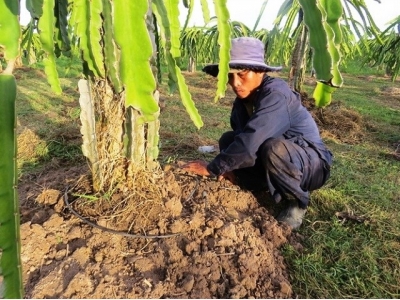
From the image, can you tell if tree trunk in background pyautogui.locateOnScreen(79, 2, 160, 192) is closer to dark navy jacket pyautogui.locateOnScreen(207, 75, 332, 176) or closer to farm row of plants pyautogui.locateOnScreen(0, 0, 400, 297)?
farm row of plants pyautogui.locateOnScreen(0, 0, 400, 297)

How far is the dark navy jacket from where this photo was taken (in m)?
1.97

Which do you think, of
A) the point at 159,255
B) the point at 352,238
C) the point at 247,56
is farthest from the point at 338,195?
the point at 159,255

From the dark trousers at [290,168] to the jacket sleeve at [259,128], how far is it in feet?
0.26

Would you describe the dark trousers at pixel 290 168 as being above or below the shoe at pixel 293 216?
above

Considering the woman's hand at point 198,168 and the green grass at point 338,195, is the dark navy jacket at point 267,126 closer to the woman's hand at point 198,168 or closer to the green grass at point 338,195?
the woman's hand at point 198,168

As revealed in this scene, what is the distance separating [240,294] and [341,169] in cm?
189

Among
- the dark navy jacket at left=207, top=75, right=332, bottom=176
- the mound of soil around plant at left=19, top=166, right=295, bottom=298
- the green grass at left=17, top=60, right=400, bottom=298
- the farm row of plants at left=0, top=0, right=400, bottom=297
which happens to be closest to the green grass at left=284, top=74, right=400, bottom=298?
the green grass at left=17, top=60, right=400, bottom=298

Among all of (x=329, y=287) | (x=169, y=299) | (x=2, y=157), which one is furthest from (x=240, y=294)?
(x=2, y=157)

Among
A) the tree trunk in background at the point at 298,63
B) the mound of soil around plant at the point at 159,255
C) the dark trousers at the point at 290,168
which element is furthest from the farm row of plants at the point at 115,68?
the tree trunk in background at the point at 298,63

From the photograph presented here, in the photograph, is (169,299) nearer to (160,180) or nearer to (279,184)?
(160,180)

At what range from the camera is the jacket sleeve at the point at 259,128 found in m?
1.97

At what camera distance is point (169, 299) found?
134 cm

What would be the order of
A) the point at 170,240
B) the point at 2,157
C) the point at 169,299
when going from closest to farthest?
the point at 2,157 → the point at 169,299 → the point at 170,240

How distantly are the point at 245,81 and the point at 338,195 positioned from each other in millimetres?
1013
